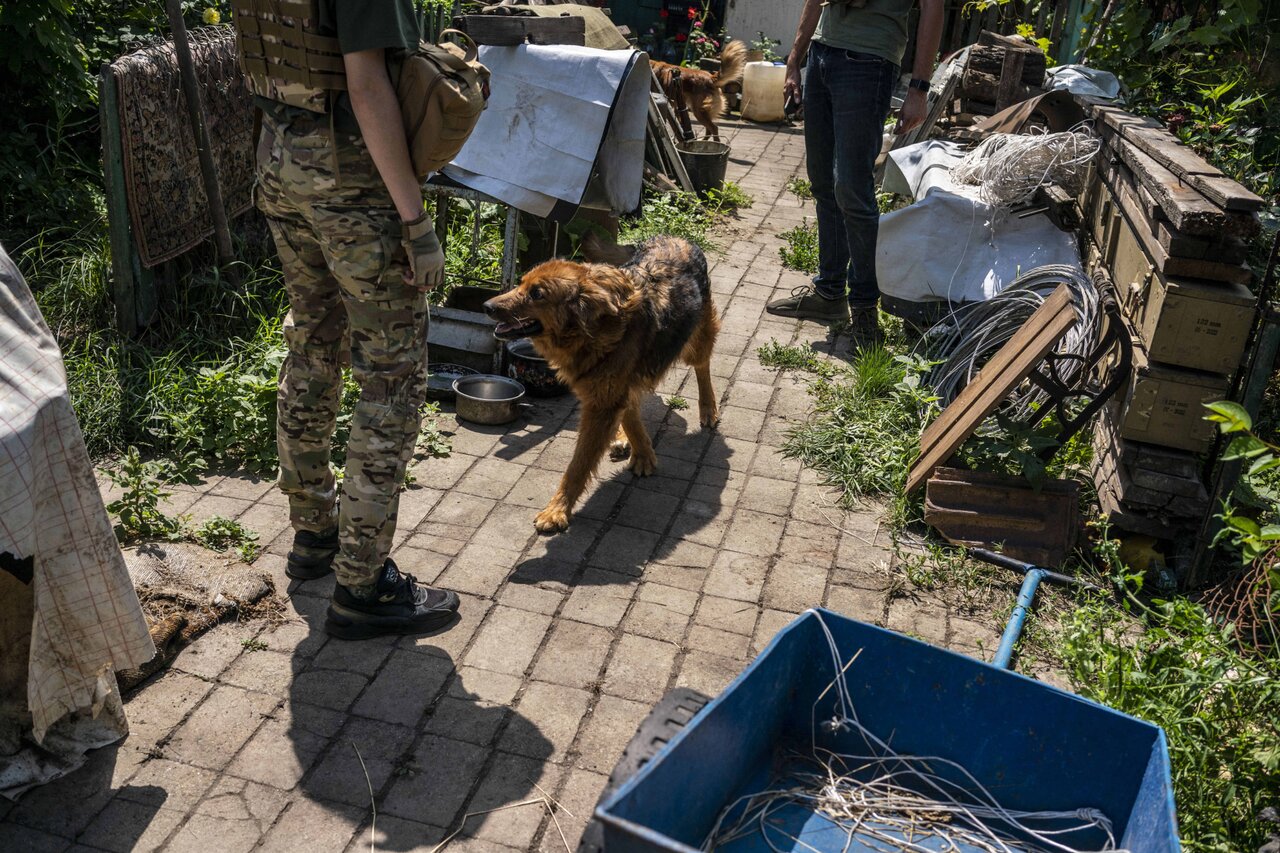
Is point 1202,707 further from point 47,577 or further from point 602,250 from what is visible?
point 602,250

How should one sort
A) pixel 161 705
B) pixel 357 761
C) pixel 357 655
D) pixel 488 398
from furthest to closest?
pixel 488 398, pixel 357 655, pixel 161 705, pixel 357 761

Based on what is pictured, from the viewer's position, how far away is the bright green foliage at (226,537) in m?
4.21

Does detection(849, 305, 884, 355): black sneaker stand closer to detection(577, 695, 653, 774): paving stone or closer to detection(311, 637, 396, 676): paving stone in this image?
detection(577, 695, 653, 774): paving stone

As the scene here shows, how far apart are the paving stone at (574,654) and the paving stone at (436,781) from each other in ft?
1.45

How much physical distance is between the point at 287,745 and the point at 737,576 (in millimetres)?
1882

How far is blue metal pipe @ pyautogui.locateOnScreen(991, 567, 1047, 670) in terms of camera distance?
353 centimetres

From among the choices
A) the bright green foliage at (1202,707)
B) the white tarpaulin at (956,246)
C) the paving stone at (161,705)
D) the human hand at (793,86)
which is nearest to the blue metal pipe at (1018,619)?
the bright green foliage at (1202,707)

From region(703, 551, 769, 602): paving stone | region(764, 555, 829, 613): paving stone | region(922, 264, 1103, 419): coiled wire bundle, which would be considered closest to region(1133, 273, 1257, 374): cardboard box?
region(922, 264, 1103, 419): coiled wire bundle

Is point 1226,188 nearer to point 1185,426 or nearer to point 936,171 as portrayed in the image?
point 1185,426

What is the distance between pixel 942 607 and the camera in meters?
4.23

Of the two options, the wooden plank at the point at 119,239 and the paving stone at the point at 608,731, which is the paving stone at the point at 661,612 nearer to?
the paving stone at the point at 608,731

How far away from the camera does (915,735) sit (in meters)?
2.73

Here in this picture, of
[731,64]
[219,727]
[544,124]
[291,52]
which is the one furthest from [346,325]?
[731,64]

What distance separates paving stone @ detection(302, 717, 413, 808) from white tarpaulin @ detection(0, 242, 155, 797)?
615 millimetres
